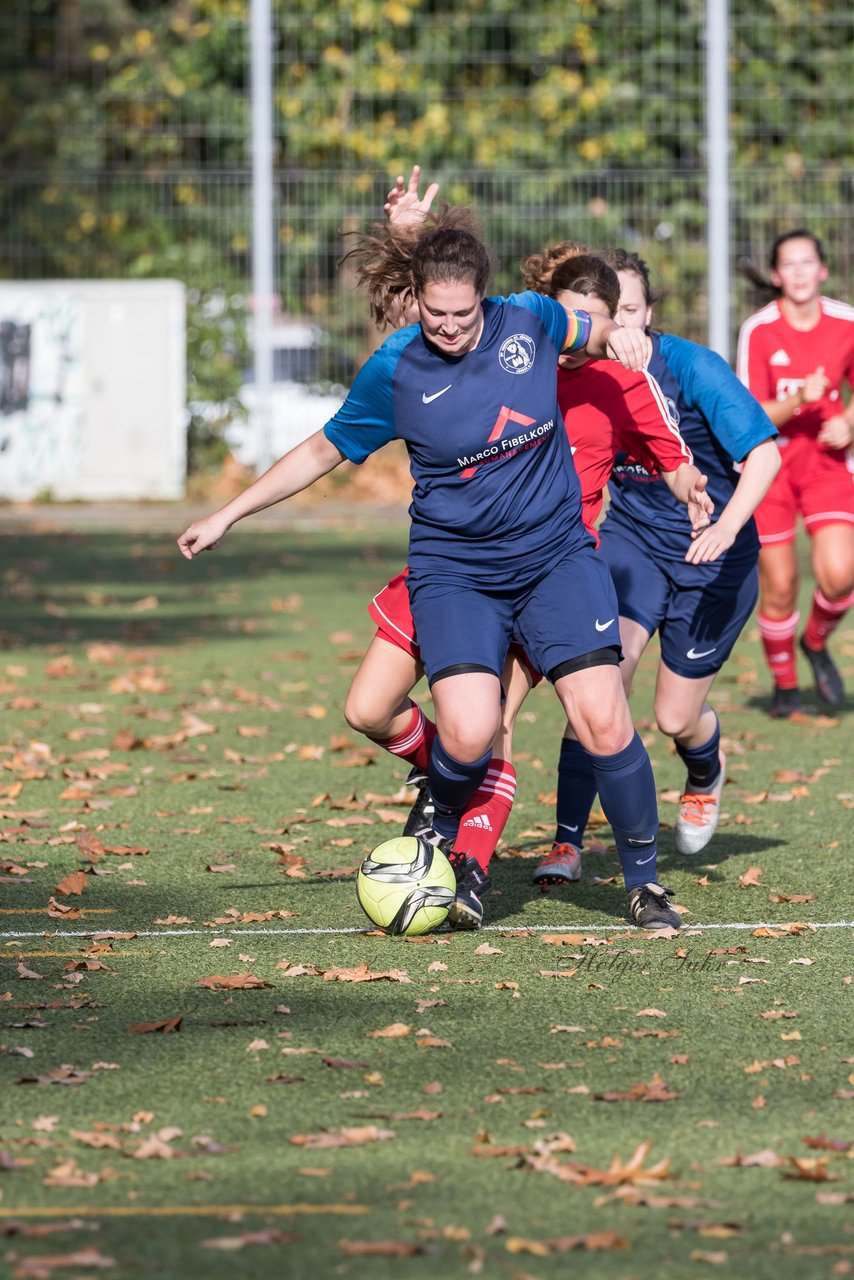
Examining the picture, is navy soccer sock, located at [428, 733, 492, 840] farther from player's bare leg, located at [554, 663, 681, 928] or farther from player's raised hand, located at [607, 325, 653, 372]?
player's raised hand, located at [607, 325, 653, 372]

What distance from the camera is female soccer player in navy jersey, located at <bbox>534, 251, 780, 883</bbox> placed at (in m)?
6.68

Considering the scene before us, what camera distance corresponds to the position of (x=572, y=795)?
6.73m

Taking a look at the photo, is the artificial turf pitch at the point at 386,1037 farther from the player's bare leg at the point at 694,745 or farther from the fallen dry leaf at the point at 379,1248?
the player's bare leg at the point at 694,745

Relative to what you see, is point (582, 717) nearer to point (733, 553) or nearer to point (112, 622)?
point (733, 553)

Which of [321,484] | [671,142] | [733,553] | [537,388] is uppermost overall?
[671,142]

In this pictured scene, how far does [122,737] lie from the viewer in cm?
945

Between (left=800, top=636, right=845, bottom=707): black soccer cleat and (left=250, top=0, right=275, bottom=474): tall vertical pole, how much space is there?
13974mm

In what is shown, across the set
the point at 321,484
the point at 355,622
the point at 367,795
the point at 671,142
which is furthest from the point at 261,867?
the point at 671,142

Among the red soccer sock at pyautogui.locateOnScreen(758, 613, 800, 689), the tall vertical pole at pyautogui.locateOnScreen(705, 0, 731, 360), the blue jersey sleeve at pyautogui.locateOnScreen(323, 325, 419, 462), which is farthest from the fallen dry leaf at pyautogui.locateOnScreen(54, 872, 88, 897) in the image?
the tall vertical pole at pyautogui.locateOnScreen(705, 0, 731, 360)

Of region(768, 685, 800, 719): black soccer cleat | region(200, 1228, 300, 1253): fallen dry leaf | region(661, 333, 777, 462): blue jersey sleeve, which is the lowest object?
region(768, 685, 800, 719): black soccer cleat

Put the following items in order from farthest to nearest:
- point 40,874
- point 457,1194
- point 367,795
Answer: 1. point 367,795
2. point 40,874
3. point 457,1194

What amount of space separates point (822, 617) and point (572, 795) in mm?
3869

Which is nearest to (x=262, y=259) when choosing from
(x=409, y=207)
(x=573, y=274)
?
(x=409, y=207)

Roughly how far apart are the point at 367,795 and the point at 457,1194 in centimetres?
443
